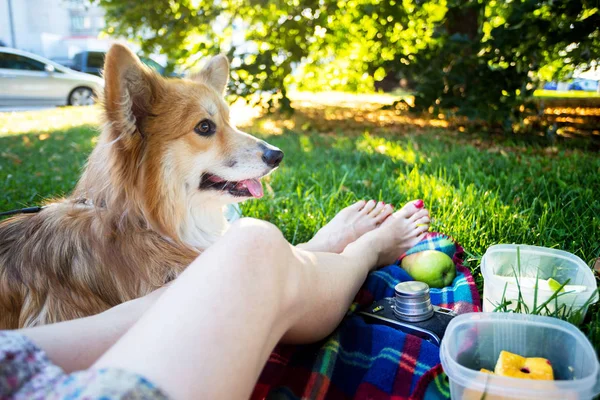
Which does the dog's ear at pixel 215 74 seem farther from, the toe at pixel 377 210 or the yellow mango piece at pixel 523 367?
the yellow mango piece at pixel 523 367

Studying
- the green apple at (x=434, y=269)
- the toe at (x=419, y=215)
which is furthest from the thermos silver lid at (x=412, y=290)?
the toe at (x=419, y=215)

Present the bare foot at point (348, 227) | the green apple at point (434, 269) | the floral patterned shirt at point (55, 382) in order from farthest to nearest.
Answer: the bare foot at point (348, 227)
the green apple at point (434, 269)
the floral patterned shirt at point (55, 382)

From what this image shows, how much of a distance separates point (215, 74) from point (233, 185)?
25.0 inches

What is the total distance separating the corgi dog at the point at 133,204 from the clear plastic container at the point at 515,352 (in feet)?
3.49

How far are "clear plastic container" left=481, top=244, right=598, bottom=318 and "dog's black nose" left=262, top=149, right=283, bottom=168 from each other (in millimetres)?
1001

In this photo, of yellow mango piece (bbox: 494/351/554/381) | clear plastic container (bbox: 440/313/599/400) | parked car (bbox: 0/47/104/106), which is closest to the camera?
clear plastic container (bbox: 440/313/599/400)

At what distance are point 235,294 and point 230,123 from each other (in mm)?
1446

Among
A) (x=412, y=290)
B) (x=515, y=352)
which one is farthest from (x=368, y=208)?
(x=515, y=352)

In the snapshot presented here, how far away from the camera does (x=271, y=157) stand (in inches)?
88.9

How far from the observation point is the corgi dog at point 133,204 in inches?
63.9

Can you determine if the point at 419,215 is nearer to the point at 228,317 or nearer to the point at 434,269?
the point at 434,269

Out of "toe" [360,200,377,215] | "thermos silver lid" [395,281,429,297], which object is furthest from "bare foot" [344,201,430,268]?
"thermos silver lid" [395,281,429,297]

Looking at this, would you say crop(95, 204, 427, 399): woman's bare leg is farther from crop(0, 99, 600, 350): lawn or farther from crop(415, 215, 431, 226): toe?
crop(415, 215, 431, 226): toe

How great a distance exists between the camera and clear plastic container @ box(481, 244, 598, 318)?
5.23 feet
